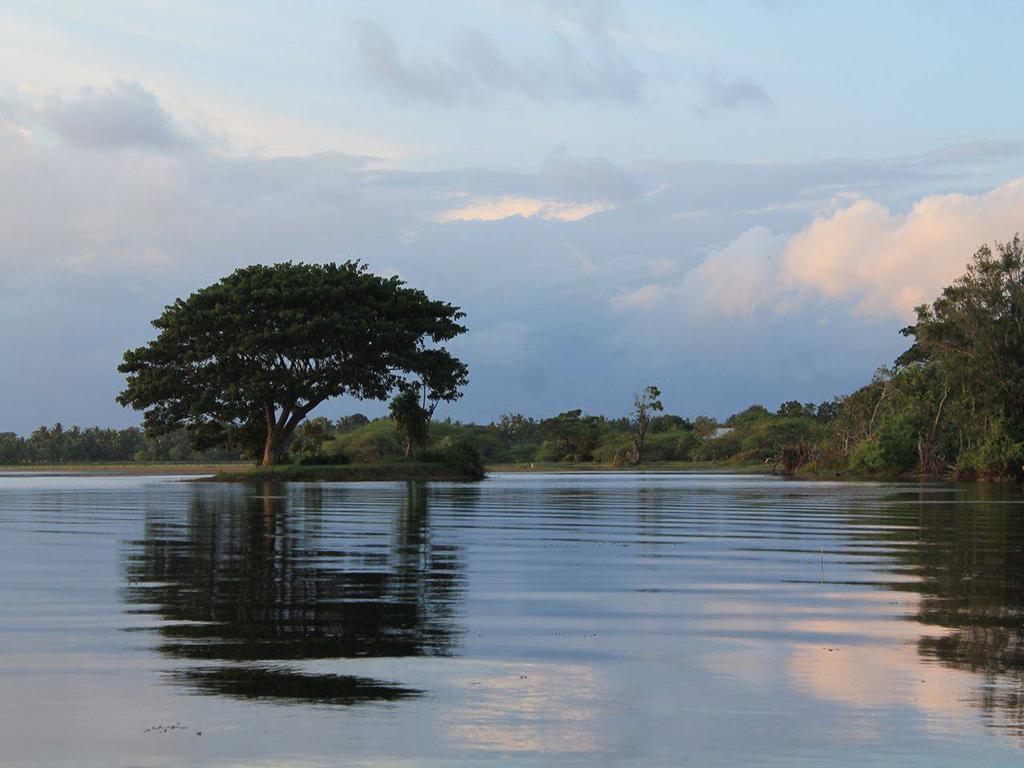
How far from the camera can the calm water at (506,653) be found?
6.50 meters

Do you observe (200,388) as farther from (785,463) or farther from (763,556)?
(763,556)

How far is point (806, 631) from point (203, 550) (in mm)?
10082

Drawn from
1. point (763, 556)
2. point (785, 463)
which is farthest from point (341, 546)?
point (785, 463)

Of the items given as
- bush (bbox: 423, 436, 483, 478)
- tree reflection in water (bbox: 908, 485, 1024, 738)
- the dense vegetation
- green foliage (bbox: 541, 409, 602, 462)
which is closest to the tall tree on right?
the dense vegetation

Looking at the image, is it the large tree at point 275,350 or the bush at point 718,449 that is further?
the bush at point 718,449

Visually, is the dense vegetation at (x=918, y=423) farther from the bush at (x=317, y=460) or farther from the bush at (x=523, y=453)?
the bush at (x=523, y=453)

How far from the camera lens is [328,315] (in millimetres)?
64438

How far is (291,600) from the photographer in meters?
12.1

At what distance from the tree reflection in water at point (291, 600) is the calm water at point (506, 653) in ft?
0.15

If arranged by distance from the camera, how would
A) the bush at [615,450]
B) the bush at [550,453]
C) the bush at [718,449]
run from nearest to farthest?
the bush at [615,450], the bush at [718,449], the bush at [550,453]

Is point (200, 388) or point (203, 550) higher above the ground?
point (200, 388)

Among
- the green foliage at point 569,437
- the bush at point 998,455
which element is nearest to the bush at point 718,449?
the green foliage at point 569,437

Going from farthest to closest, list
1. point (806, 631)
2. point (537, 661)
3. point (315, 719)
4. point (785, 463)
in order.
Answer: point (785, 463), point (806, 631), point (537, 661), point (315, 719)

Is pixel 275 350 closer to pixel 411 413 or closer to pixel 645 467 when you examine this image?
pixel 411 413
